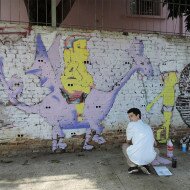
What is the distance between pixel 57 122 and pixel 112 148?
1326mm

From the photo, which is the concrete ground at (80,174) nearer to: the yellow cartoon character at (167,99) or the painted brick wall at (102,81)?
the painted brick wall at (102,81)

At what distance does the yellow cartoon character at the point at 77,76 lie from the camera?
584 centimetres

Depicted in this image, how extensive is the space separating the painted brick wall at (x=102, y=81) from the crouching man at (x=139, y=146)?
4.85 ft

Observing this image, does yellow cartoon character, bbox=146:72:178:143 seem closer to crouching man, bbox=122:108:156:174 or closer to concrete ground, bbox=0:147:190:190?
concrete ground, bbox=0:147:190:190

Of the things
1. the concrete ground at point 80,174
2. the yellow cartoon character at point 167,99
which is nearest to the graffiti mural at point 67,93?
the concrete ground at point 80,174

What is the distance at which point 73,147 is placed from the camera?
5.98 meters

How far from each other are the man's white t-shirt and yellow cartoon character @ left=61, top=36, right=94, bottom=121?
1.62 meters

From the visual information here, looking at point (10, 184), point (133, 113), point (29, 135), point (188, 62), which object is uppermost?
point (188, 62)

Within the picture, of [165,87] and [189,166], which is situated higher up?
[165,87]

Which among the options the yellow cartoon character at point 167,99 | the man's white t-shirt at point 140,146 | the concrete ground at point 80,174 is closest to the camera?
the concrete ground at point 80,174

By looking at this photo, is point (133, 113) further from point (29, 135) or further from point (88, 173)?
point (29, 135)

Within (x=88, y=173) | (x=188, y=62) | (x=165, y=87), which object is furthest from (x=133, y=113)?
(x=188, y=62)

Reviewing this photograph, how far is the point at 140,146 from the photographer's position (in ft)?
15.0

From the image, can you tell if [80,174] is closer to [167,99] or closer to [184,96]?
[167,99]
